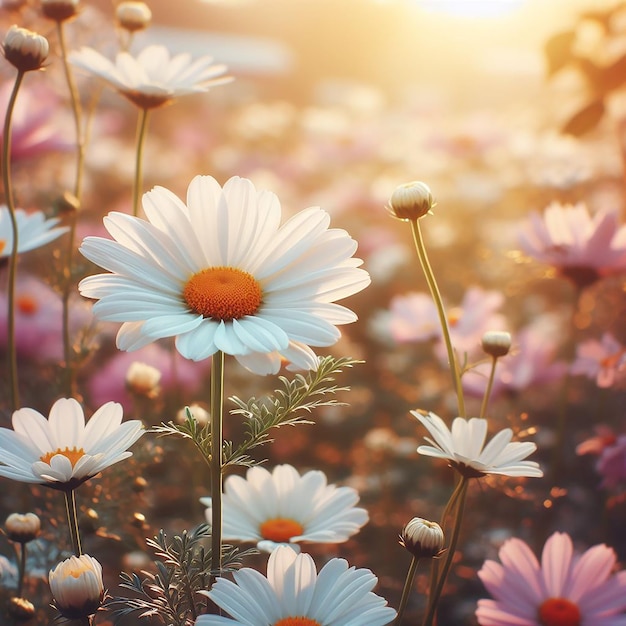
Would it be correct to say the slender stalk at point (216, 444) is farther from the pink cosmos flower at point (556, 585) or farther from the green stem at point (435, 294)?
the pink cosmos flower at point (556, 585)

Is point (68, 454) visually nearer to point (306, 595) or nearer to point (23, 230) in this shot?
point (306, 595)

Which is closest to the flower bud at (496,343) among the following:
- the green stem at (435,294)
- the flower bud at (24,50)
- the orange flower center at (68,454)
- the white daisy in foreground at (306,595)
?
the green stem at (435,294)

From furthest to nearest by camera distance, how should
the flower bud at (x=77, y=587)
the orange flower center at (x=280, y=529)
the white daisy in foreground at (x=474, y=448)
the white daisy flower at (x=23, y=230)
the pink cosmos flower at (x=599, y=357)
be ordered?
the pink cosmos flower at (x=599, y=357) → the white daisy flower at (x=23, y=230) → the orange flower center at (x=280, y=529) → the white daisy in foreground at (x=474, y=448) → the flower bud at (x=77, y=587)

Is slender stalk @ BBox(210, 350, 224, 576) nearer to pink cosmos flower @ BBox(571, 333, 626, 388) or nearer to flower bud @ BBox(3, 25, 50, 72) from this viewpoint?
flower bud @ BBox(3, 25, 50, 72)

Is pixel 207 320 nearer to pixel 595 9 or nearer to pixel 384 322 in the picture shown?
pixel 595 9

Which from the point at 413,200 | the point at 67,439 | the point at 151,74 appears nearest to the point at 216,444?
the point at 67,439

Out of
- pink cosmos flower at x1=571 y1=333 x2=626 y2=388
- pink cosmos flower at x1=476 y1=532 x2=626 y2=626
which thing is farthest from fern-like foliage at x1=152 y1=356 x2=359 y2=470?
pink cosmos flower at x1=571 y1=333 x2=626 y2=388
